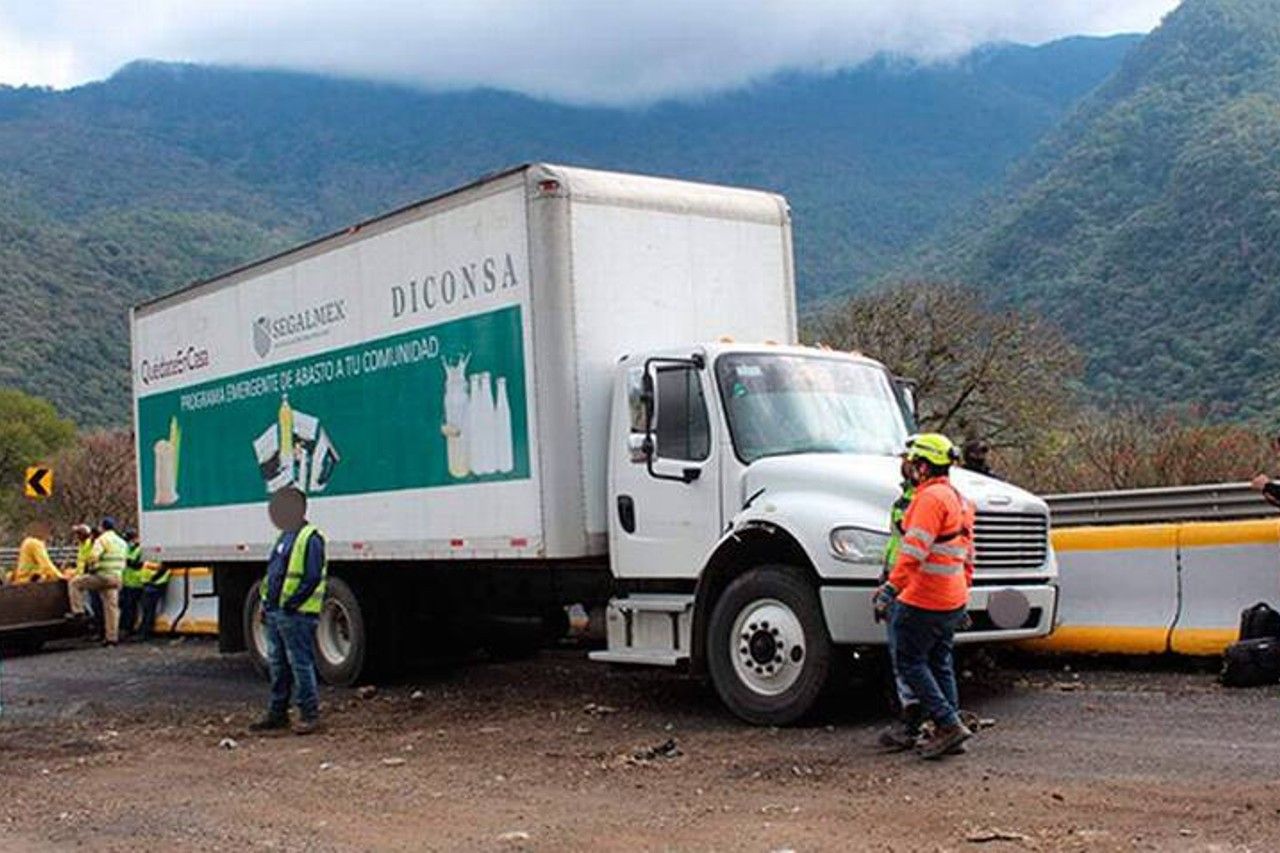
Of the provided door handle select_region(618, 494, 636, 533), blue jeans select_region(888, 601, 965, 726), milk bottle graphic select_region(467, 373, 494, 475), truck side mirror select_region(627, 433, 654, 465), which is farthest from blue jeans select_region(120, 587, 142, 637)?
blue jeans select_region(888, 601, 965, 726)

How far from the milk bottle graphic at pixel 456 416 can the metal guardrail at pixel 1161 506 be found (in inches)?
349

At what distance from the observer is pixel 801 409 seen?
398 inches

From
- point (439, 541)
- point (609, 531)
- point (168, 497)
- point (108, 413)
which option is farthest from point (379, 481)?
point (108, 413)

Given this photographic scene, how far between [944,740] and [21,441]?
54364 millimetres

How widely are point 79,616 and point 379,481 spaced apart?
29.2 feet

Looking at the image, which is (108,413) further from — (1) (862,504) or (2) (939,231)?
(1) (862,504)

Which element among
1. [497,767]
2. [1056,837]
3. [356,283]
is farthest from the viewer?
[356,283]

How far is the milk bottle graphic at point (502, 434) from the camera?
35.5 ft

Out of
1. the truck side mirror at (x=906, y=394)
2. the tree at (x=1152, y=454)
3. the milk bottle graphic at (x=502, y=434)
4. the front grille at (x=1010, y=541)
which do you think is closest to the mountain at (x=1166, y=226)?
the tree at (x=1152, y=454)

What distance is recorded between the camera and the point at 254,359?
538 inches

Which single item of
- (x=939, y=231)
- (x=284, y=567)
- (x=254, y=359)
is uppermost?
(x=939, y=231)

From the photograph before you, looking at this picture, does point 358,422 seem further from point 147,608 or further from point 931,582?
point 147,608

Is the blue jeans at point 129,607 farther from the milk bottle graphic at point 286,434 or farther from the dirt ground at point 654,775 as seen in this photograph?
the dirt ground at point 654,775

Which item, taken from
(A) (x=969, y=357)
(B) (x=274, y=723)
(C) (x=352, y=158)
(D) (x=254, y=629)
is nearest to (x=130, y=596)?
(D) (x=254, y=629)
